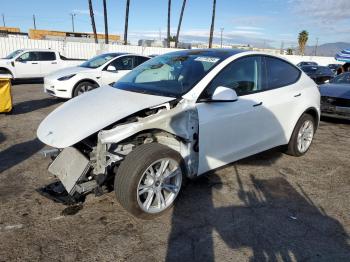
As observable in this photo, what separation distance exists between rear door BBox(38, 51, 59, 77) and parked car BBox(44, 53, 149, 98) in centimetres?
643

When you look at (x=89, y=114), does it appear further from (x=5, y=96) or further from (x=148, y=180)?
(x=5, y=96)

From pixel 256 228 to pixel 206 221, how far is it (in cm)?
50

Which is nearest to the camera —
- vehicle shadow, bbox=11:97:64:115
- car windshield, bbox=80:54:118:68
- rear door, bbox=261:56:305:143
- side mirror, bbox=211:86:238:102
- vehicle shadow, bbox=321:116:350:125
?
side mirror, bbox=211:86:238:102

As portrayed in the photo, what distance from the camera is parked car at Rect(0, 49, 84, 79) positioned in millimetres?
15221

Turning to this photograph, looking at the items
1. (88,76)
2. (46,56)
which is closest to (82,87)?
(88,76)

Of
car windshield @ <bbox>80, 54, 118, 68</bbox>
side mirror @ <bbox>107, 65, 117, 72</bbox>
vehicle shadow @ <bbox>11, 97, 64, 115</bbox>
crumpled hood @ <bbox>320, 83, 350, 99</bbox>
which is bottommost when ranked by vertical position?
vehicle shadow @ <bbox>11, 97, 64, 115</bbox>

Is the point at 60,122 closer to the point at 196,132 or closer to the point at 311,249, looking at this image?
the point at 196,132

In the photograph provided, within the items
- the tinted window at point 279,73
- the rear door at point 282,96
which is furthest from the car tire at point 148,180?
the tinted window at point 279,73

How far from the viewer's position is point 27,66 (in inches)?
617

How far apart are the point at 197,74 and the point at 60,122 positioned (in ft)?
5.36

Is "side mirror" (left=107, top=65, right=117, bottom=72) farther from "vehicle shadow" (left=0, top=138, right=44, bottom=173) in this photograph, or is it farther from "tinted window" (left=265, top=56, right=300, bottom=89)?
"tinted window" (left=265, top=56, right=300, bottom=89)

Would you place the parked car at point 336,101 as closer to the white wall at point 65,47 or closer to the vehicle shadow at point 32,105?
the vehicle shadow at point 32,105

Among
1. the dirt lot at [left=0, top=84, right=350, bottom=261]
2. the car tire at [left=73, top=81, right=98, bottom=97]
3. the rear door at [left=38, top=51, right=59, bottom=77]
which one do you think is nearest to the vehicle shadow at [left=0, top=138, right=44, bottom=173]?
the dirt lot at [left=0, top=84, right=350, bottom=261]

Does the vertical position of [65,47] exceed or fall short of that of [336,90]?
it exceeds it
